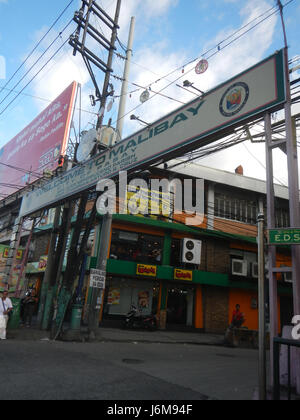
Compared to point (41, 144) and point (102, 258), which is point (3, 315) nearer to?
point (102, 258)

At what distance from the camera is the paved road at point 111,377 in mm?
4875

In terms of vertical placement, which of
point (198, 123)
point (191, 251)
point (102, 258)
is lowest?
point (102, 258)

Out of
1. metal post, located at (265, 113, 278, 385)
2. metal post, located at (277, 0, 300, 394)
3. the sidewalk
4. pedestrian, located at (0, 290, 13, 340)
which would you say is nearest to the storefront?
the sidewalk

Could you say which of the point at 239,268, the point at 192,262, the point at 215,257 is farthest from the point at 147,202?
the point at 239,268

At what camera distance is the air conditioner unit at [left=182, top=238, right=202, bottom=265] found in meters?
18.7

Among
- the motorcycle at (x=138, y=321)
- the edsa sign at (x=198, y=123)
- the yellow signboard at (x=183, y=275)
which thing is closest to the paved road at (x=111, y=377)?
the edsa sign at (x=198, y=123)

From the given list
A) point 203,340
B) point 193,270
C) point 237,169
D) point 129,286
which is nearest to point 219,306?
point 193,270

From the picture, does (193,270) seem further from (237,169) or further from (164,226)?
(237,169)

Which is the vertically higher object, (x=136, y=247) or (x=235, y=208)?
(x=235, y=208)

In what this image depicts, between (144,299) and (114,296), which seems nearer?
(114,296)

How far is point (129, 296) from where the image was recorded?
60.0 feet

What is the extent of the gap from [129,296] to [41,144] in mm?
16858

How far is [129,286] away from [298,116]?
1353 cm

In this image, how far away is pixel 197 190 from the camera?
20.8 metres
